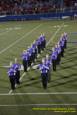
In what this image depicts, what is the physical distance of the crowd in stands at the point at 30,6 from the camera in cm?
5819

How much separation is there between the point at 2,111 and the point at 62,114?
2.65 m

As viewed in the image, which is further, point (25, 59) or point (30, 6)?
point (30, 6)

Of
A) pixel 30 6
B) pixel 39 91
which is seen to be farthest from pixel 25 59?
pixel 30 6

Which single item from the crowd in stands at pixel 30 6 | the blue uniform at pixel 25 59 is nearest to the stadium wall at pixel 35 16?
the crowd in stands at pixel 30 6

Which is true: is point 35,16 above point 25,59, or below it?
below

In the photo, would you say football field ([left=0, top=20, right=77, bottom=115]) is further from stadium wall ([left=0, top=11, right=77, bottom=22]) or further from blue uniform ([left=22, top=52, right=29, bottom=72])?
stadium wall ([left=0, top=11, right=77, bottom=22])

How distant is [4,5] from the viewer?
198ft

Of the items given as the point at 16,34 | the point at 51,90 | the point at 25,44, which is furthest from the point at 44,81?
the point at 16,34

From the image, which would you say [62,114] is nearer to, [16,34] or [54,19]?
[16,34]

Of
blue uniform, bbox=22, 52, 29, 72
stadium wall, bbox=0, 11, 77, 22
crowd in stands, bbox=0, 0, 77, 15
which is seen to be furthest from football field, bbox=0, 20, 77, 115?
crowd in stands, bbox=0, 0, 77, 15

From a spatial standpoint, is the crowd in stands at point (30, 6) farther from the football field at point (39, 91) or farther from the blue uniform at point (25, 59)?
the blue uniform at point (25, 59)

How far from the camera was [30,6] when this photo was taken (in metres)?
59.4

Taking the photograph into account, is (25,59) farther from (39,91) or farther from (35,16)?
(35,16)

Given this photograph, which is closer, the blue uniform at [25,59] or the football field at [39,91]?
the football field at [39,91]
